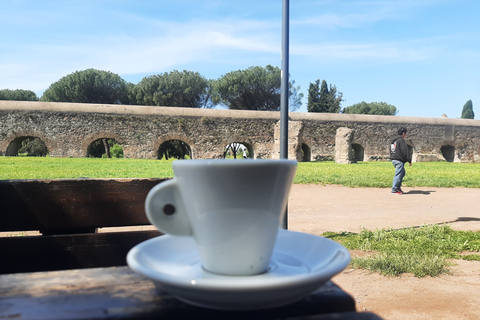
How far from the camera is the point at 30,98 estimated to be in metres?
38.7

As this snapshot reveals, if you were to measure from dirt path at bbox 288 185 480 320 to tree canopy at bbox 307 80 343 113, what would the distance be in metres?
29.0

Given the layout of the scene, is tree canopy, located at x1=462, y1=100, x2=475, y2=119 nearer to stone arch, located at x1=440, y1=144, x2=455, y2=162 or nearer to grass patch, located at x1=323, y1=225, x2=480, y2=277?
stone arch, located at x1=440, y1=144, x2=455, y2=162

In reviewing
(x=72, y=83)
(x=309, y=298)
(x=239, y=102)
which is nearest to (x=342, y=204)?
(x=309, y=298)

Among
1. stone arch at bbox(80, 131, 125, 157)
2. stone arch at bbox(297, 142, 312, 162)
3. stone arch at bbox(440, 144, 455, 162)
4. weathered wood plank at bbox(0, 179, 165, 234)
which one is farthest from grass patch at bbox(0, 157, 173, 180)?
stone arch at bbox(440, 144, 455, 162)

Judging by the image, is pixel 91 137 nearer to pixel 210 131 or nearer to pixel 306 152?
pixel 210 131

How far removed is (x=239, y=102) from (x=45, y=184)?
32.1m

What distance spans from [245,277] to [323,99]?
1466 inches

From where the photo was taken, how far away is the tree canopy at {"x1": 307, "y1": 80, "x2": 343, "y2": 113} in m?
35.9

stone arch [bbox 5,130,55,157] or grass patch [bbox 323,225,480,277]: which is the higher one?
stone arch [bbox 5,130,55,157]

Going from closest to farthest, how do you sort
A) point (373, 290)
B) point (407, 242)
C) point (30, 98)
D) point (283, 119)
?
point (373, 290) < point (283, 119) < point (407, 242) < point (30, 98)

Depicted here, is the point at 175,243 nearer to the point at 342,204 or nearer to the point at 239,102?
the point at 342,204

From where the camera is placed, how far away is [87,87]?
32.2 metres

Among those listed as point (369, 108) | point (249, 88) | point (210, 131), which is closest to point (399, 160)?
point (210, 131)

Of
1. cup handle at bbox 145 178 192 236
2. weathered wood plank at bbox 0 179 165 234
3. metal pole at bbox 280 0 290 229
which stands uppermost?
metal pole at bbox 280 0 290 229
